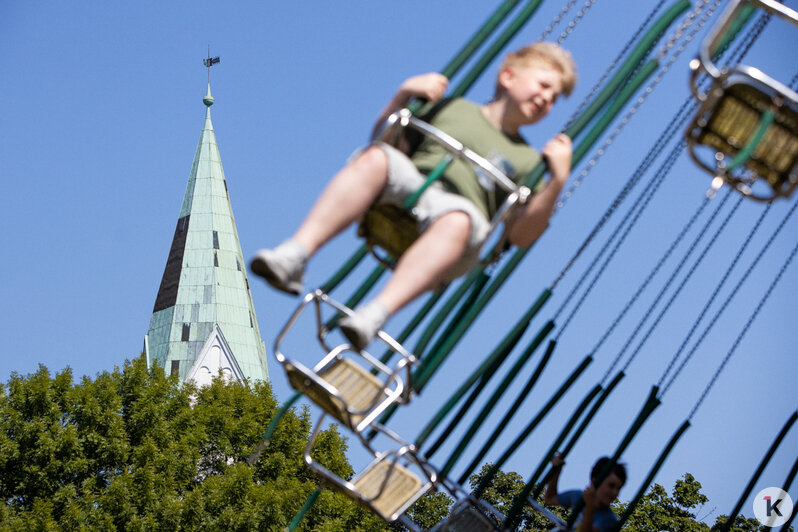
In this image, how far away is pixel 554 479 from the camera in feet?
29.5

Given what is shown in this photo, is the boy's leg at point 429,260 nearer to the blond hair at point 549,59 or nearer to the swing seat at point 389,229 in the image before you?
the swing seat at point 389,229

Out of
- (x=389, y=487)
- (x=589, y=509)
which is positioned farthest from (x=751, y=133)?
(x=389, y=487)

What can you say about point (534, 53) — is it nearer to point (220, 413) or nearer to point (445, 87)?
point (445, 87)

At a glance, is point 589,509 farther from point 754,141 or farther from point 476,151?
point 754,141

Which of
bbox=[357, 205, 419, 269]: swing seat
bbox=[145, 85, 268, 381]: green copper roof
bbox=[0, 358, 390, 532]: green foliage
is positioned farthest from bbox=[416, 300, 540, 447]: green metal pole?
bbox=[145, 85, 268, 381]: green copper roof

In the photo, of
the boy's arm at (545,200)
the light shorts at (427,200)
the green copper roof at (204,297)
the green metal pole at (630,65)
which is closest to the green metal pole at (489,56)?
the green metal pole at (630,65)

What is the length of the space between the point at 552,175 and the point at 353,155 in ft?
3.05

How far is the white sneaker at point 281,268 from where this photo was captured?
18.0 feet

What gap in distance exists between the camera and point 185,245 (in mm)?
56469

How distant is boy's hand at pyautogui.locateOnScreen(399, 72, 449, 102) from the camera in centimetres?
629

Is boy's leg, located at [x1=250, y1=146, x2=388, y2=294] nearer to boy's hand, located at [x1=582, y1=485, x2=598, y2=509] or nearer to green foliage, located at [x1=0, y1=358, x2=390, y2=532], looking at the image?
boy's hand, located at [x1=582, y1=485, x2=598, y2=509]

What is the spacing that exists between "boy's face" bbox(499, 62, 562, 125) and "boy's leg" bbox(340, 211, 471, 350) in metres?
0.80

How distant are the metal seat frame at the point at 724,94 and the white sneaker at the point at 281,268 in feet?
5.76

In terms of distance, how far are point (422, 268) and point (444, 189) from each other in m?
0.44
